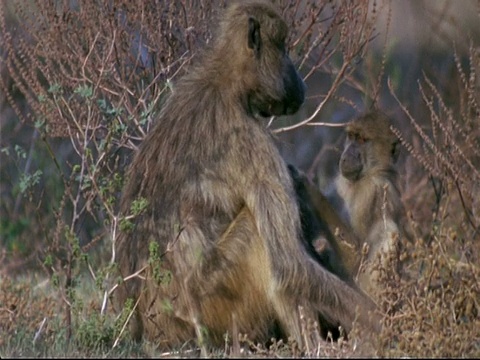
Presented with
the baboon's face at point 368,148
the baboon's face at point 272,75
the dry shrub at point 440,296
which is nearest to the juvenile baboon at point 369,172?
the baboon's face at point 368,148

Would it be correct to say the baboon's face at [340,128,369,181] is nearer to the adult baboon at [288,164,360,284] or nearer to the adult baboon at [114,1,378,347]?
the adult baboon at [288,164,360,284]

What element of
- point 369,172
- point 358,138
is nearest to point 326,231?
point 369,172

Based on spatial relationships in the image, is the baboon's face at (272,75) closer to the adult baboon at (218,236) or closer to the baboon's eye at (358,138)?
the adult baboon at (218,236)

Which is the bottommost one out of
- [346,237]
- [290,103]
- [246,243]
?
[346,237]

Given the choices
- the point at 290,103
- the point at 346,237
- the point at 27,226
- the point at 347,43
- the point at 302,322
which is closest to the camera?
the point at 302,322

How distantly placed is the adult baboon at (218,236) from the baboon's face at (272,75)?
0.11m

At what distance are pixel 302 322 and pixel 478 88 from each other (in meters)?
2.53

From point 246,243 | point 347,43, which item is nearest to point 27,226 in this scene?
point 347,43

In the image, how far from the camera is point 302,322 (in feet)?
17.1

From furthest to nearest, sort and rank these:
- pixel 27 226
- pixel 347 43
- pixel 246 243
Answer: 1. pixel 27 226
2. pixel 347 43
3. pixel 246 243

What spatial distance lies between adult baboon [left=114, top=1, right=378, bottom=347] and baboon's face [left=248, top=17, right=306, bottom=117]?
11 centimetres

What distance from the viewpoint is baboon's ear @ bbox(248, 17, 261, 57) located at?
5.90m

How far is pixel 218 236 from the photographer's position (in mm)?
5672

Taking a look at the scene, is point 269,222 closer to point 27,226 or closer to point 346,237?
point 346,237
